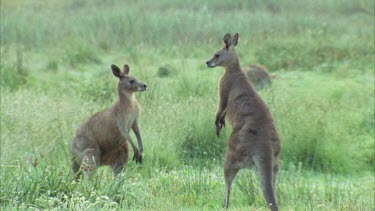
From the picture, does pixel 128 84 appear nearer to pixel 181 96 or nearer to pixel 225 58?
pixel 225 58

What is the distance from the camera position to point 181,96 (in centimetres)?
1367

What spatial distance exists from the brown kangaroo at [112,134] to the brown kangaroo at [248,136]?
4.39 feet

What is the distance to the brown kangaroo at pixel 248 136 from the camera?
7359 mm

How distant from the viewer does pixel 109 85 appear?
47.2ft

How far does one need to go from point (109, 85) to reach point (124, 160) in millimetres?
5171

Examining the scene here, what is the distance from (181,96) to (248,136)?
6.18m

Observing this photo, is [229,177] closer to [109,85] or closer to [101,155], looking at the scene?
[101,155]

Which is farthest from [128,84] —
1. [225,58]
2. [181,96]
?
[181,96]

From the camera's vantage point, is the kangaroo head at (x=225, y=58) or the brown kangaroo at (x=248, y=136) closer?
the brown kangaroo at (x=248, y=136)

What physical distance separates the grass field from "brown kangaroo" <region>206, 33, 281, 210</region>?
44 centimetres

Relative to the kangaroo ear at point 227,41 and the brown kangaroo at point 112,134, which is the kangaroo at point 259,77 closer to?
the brown kangaroo at point 112,134

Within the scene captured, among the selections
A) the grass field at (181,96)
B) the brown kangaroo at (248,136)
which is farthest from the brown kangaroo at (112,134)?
the brown kangaroo at (248,136)

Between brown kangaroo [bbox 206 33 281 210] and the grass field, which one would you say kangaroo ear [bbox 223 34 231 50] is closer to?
brown kangaroo [bbox 206 33 281 210]

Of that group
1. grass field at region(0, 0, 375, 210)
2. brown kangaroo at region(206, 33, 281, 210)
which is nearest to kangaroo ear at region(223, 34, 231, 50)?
brown kangaroo at region(206, 33, 281, 210)
